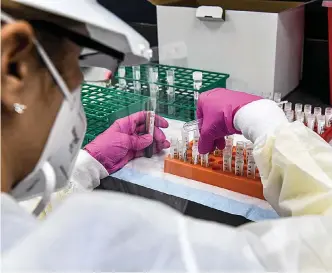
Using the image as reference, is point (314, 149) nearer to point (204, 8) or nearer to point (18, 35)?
point (18, 35)

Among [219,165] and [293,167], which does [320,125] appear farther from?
[293,167]

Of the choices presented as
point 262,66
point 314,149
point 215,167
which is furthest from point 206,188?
point 262,66

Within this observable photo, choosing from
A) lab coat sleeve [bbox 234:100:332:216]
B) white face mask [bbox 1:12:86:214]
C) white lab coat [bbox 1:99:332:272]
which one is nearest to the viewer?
white lab coat [bbox 1:99:332:272]

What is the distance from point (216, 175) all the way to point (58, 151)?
1.75 feet

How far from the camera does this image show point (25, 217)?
0.55 meters

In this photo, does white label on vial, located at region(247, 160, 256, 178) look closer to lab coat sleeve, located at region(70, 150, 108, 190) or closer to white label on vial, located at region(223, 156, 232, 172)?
white label on vial, located at region(223, 156, 232, 172)

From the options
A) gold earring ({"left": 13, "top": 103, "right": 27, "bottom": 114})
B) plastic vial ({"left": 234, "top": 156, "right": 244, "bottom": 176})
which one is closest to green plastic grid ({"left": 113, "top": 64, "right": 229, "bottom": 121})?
plastic vial ({"left": 234, "top": 156, "right": 244, "bottom": 176})

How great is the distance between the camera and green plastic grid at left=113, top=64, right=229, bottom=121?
151 cm

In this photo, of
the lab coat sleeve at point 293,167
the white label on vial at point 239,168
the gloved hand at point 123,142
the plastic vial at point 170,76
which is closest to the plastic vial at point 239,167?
the white label on vial at point 239,168

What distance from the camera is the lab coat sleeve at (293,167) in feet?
2.86

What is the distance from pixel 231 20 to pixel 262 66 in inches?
7.3

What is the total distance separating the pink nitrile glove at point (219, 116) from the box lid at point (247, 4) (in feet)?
1.83

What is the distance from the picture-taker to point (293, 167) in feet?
2.94

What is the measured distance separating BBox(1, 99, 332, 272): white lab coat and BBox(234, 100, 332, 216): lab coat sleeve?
162 mm
